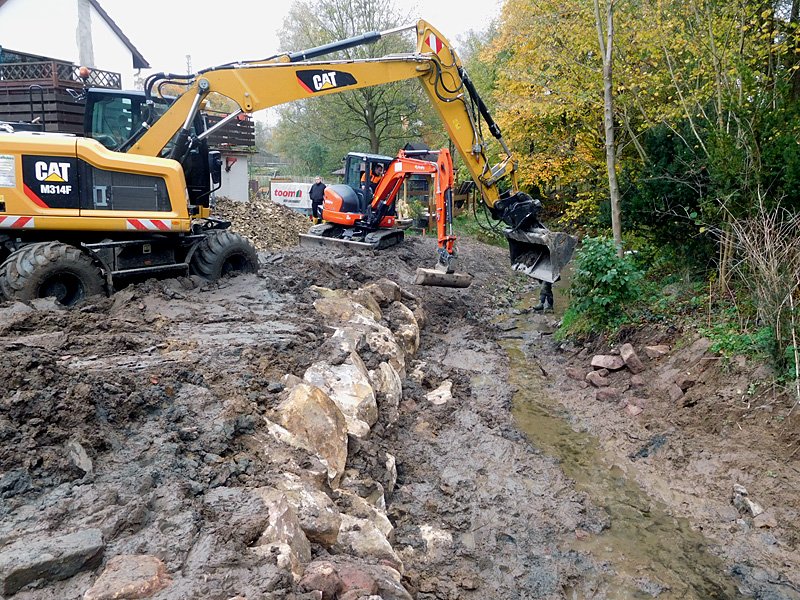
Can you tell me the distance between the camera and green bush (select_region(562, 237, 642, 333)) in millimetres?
8961

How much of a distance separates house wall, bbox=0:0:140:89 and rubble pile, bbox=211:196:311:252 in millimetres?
9548

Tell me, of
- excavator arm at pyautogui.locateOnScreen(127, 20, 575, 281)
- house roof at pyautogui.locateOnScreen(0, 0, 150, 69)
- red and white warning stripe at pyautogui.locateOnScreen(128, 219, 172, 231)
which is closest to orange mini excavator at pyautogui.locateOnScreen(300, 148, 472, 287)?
excavator arm at pyautogui.locateOnScreen(127, 20, 575, 281)

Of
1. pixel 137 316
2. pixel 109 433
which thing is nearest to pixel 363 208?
pixel 137 316

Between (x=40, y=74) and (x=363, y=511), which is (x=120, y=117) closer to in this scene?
(x=363, y=511)

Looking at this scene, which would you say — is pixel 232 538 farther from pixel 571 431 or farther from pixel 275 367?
pixel 571 431

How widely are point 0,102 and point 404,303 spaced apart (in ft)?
45.3

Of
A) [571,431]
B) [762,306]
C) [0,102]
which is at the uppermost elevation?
[0,102]

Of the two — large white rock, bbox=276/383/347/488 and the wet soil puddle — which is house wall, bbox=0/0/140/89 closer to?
large white rock, bbox=276/383/347/488

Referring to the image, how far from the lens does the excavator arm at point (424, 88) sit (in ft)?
26.9

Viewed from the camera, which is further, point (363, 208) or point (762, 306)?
point (363, 208)

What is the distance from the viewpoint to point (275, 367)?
5.79 meters

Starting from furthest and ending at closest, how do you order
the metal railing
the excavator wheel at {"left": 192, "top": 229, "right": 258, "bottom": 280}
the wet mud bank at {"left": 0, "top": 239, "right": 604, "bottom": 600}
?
the metal railing < the excavator wheel at {"left": 192, "top": 229, "right": 258, "bottom": 280} < the wet mud bank at {"left": 0, "top": 239, "right": 604, "bottom": 600}

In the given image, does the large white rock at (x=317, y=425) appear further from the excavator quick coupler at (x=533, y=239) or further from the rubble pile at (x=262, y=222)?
the rubble pile at (x=262, y=222)

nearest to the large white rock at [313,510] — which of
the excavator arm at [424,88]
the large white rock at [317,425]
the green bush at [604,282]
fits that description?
the large white rock at [317,425]
